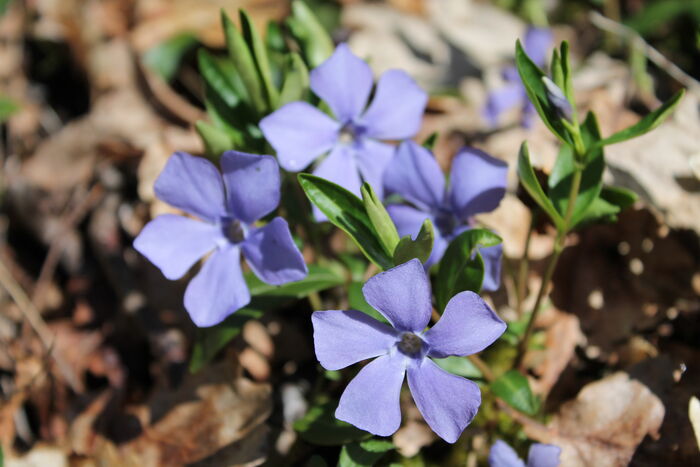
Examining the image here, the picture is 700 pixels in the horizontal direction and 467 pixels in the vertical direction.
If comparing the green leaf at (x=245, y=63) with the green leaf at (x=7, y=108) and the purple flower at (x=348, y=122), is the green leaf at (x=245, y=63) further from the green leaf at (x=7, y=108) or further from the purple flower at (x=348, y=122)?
the green leaf at (x=7, y=108)

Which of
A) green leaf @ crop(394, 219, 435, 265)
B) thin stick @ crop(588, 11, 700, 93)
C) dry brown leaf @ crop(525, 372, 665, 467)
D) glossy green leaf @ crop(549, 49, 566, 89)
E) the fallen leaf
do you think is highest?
glossy green leaf @ crop(549, 49, 566, 89)

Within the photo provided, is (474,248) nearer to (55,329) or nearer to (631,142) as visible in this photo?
(631,142)

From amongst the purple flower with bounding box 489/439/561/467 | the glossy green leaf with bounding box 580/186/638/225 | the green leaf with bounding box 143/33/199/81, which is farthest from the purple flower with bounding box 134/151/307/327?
the green leaf with bounding box 143/33/199/81

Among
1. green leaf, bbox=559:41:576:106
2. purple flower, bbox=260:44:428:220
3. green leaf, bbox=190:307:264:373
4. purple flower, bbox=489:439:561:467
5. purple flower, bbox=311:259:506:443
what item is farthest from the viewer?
green leaf, bbox=190:307:264:373

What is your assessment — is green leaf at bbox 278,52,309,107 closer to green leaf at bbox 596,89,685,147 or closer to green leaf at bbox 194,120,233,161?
green leaf at bbox 194,120,233,161

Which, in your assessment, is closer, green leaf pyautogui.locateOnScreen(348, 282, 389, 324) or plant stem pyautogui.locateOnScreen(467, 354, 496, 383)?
green leaf pyautogui.locateOnScreen(348, 282, 389, 324)

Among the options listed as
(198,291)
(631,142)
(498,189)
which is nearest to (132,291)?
(198,291)

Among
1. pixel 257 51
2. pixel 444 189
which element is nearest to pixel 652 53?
pixel 444 189
